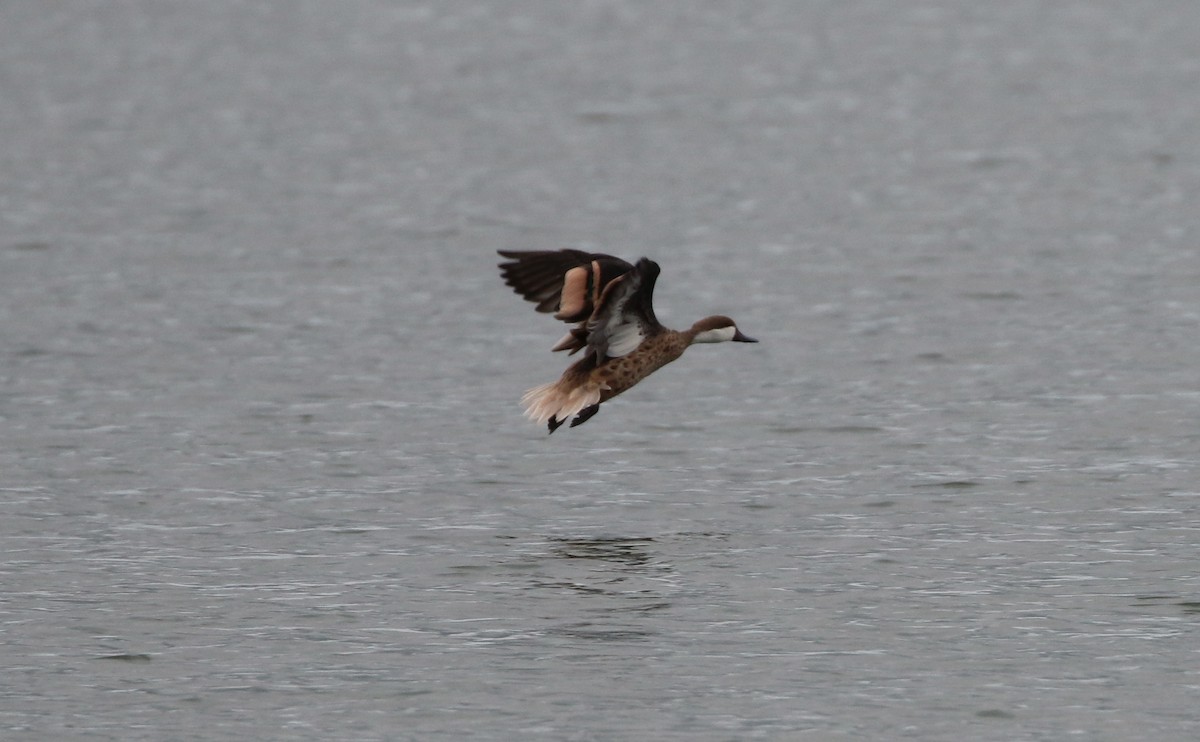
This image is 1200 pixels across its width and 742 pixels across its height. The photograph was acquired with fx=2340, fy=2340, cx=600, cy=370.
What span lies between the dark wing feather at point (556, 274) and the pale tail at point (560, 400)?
22.4 inches

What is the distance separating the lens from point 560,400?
1323 centimetres

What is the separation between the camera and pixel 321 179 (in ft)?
89.1

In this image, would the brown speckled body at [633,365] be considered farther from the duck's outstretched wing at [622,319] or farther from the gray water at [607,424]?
the gray water at [607,424]

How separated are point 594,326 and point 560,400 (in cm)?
50

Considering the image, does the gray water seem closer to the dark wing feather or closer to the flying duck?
the flying duck

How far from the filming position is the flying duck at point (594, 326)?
12.7 m

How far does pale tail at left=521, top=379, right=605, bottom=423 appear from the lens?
43.2 ft

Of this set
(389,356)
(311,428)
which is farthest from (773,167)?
(311,428)

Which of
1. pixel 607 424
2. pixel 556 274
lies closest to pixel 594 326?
pixel 556 274

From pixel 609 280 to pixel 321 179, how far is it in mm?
14953

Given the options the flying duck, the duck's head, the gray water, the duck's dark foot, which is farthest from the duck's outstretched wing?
the gray water

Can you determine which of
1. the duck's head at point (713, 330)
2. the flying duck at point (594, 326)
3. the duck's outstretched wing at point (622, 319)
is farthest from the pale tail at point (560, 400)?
the duck's head at point (713, 330)

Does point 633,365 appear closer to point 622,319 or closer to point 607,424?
point 622,319

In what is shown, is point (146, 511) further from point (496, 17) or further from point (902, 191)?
point (496, 17)
